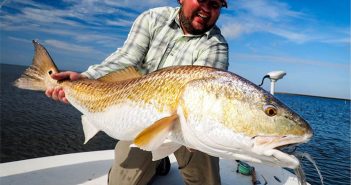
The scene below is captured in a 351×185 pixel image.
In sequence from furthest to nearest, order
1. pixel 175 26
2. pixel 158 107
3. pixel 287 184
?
pixel 287 184, pixel 175 26, pixel 158 107

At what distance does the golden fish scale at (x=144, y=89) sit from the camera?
237cm

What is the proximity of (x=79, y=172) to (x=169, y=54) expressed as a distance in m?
2.32

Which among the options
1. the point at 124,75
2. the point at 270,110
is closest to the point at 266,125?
the point at 270,110

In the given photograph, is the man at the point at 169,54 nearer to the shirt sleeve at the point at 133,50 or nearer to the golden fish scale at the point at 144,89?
the shirt sleeve at the point at 133,50

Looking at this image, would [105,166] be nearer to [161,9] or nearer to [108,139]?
[161,9]

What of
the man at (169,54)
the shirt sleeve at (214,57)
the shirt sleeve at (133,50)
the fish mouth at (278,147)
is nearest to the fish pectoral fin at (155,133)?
the fish mouth at (278,147)

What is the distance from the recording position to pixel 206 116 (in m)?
2.16

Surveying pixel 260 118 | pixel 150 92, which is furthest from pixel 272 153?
pixel 150 92

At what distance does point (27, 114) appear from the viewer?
910 inches

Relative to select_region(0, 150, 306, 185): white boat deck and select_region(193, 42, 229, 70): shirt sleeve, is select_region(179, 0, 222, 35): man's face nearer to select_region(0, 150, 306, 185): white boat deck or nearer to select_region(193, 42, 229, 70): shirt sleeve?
select_region(193, 42, 229, 70): shirt sleeve

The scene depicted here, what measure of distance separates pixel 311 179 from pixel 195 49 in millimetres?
12209

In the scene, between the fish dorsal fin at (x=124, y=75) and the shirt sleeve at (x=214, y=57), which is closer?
the fish dorsal fin at (x=124, y=75)

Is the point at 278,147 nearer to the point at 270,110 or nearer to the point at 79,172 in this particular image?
the point at 270,110

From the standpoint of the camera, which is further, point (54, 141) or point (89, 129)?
point (54, 141)
